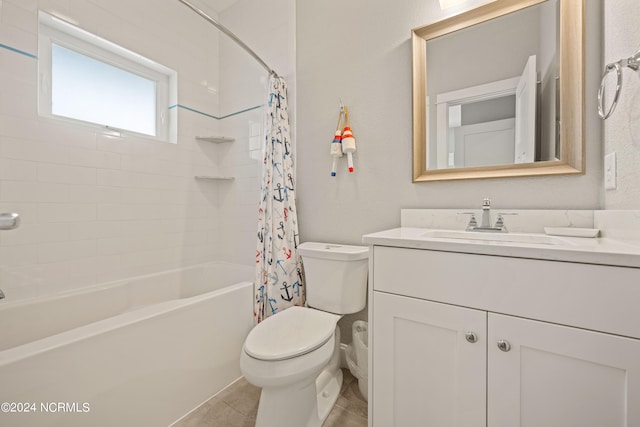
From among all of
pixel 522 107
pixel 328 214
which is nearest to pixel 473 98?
pixel 522 107

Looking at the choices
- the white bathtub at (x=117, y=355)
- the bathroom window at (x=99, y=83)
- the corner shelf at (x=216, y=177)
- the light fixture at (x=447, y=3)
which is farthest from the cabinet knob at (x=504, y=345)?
the bathroom window at (x=99, y=83)

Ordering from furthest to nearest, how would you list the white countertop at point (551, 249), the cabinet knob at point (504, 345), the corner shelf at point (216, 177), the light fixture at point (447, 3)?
the corner shelf at point (216, 177) < the light fixture at point (447, 3) < the cabinet knob at point (504, 345) < the white countertop at point (551, 249)

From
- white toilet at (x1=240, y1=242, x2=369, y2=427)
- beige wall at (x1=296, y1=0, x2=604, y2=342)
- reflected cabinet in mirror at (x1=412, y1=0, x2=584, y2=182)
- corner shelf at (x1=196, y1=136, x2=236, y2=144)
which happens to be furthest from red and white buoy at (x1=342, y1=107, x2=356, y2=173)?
corner shelf at (x1=196, y1=136, x2=236, y2=144)

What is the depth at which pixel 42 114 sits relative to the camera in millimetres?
1483

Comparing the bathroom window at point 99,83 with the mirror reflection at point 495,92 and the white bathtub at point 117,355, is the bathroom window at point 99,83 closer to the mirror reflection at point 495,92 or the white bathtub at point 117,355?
the white bathtub at point 117,355

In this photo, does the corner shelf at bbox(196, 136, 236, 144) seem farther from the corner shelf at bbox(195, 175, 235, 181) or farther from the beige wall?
the beige wall

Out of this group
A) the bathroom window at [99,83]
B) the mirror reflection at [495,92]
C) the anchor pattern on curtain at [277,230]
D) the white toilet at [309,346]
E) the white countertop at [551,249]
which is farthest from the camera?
the anchor pattern on curtain at [277,230]

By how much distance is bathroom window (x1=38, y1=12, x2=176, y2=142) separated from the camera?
5.00 feet

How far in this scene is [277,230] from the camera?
1686 mm

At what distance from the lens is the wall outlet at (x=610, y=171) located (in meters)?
0.91

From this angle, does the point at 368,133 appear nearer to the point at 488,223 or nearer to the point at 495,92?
the point at 495,92

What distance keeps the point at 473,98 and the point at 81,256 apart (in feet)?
7.80

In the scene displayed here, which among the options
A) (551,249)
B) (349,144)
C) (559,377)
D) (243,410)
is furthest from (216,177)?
(559,377)

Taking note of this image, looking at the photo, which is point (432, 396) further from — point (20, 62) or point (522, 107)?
point (20, 62)
